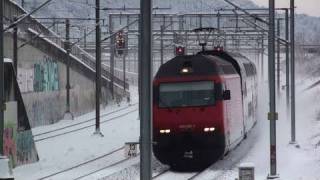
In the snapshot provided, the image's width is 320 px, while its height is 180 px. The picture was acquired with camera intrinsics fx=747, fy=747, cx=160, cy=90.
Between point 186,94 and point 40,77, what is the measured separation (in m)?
26.9

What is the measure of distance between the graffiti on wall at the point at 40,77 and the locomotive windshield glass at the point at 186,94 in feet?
73.2

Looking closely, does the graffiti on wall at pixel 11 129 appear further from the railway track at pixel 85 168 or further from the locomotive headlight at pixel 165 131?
the locomotive headlight at pixel 165 131

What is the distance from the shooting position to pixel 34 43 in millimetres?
46688

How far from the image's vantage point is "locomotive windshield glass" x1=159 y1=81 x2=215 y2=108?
22.0m

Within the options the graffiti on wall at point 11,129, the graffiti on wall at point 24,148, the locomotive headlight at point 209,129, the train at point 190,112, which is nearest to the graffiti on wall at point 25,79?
the graffiti on wall at point 24,148

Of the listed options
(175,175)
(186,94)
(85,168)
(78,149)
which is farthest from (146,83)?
(78,149)

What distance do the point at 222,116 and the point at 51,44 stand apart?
30179mm

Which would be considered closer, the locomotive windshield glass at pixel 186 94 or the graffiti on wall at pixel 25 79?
the locomotive windshield glass at pixel 186 94

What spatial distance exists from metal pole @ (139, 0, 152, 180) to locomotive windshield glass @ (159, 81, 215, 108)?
36.2 feet

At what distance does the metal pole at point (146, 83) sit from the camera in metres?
10.8

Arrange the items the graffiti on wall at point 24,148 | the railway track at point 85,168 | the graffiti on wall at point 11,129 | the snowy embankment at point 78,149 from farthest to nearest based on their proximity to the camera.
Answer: the graffiti on wall at point 24,148 → the snowy embankment at point 78,149 → the graffiti on wall at point 11,129 → the railway track at point 85,168

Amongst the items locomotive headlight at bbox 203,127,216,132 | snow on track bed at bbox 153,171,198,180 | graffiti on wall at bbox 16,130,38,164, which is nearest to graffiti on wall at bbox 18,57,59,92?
graffiti on wall at bbox 16,130,38,164

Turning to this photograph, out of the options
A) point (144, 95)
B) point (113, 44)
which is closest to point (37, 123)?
point (113, 44)

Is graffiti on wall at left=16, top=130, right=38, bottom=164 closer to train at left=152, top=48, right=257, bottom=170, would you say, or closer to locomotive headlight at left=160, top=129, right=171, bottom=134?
train at left=152, top=48, right=257, bottom=170
